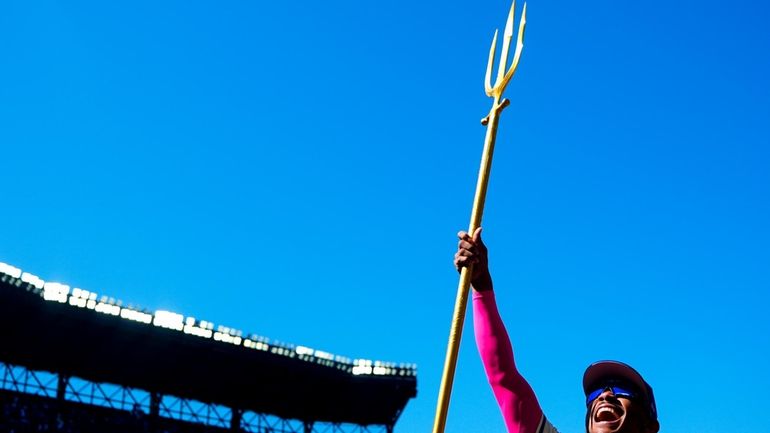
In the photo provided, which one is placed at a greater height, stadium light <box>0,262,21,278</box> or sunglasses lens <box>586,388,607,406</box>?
stadium light <box>0,262,21,278</box>

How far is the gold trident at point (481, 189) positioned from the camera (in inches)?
133

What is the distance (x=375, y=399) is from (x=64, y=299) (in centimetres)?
1478

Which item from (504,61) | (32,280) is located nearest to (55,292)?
(32,280)

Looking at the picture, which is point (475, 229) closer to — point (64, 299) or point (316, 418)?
point (64, 299)

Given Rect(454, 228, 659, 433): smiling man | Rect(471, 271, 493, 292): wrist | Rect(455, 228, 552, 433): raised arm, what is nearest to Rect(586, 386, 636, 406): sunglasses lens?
Rect(454, 228, 659, 433): smiling man

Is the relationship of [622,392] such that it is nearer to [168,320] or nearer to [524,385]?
[524,385]

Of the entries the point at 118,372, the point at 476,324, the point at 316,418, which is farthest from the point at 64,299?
the point at 476,324

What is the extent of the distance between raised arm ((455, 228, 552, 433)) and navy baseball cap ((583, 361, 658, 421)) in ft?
0.96

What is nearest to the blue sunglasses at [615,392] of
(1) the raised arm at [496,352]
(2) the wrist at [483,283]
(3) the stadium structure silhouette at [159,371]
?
(1) the raised arm at [496,352]

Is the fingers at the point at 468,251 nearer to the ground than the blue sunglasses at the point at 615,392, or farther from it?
farther from it

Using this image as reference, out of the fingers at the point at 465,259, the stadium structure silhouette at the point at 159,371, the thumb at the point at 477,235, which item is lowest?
the fingers at the point at 465,259

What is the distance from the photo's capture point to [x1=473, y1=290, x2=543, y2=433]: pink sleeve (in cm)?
369

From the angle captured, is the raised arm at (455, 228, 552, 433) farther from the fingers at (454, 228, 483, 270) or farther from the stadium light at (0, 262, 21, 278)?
the stadium light at (0, 262, 21, 278)

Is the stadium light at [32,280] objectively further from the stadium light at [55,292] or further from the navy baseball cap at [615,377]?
the navy baseball cap at [615,377]
